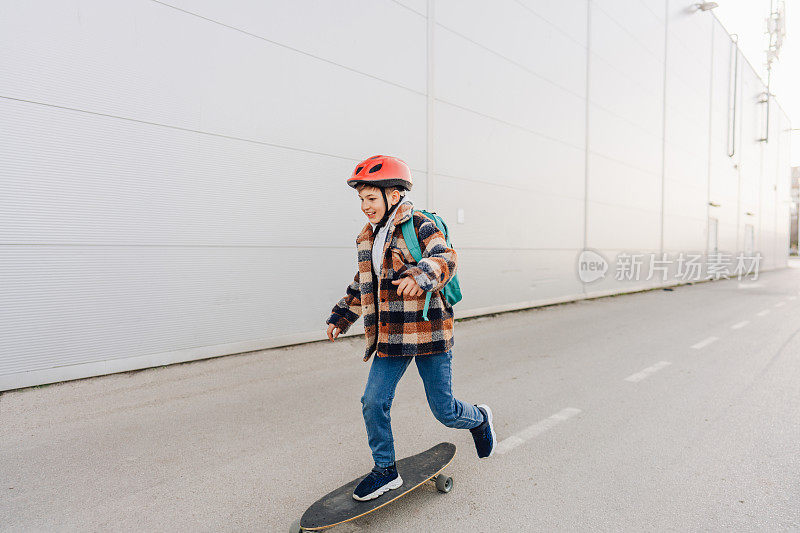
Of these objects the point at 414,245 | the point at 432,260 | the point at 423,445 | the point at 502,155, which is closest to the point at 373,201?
the point at 414,245

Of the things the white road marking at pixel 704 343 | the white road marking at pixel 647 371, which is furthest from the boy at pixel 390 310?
the white road marking at pixel 704 343

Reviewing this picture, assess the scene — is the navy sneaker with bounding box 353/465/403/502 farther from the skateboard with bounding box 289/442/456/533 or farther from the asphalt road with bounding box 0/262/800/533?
the asphalt road with bounding box 0/262/800/533

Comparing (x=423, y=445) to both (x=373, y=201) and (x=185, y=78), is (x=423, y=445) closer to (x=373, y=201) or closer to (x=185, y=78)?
(x=373, y=201)

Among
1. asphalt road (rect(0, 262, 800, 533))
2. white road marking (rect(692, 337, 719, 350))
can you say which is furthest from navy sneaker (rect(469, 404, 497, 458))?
white road marking (rect(692, 337, 719, 350))

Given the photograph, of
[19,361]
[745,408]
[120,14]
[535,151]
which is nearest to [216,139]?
[120,14]

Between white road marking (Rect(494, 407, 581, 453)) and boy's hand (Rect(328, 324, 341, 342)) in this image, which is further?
white road marking (Rect(494, 407, 581, 453))

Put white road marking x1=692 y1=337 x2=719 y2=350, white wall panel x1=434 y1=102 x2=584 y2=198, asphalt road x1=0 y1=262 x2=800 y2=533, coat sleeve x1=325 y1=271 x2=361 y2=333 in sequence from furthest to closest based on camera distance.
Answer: white wall panel x1=434 y1=102 x2=584 y2=198 → white road marking x1=692 y1=337 x2=719 y2=350 → coat sleeve x1=325 y1=271 x2=361 y2=333 → asphalt road x1=0 y1=262 x2=800 y2=533

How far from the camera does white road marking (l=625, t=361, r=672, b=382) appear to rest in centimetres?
515

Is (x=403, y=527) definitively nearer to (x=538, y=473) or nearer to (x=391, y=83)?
(x=538, y=473)

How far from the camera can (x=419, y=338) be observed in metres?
2.47

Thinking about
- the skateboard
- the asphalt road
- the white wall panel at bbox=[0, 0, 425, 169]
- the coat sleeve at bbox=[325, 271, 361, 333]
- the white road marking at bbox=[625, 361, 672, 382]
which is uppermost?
the white wall panel at bbox=[0, 0, 425, 169]

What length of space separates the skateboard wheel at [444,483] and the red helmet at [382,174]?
1.71 meters

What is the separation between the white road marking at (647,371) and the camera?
5.15 metres

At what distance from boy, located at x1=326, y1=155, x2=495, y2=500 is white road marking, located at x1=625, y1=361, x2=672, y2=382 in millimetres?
3470
